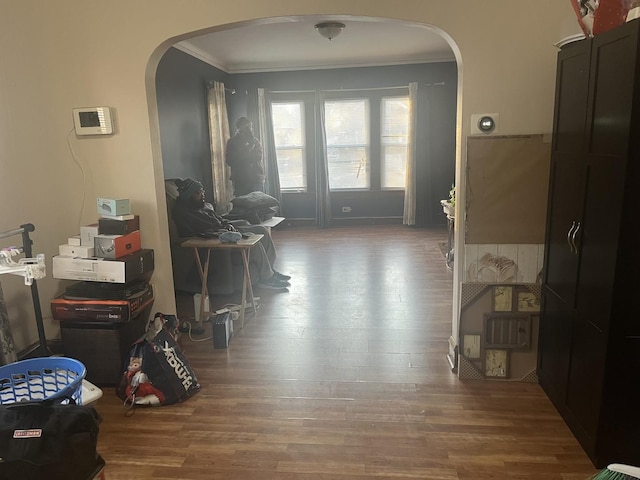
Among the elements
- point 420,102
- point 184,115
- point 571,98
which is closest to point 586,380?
point 571,98

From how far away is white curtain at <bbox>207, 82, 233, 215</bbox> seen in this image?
6.33 meters

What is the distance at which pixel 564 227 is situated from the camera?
7.99 feet

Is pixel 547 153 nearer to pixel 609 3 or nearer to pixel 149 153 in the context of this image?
pixel 609 3

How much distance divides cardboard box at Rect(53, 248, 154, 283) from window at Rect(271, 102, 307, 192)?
518 centimetres

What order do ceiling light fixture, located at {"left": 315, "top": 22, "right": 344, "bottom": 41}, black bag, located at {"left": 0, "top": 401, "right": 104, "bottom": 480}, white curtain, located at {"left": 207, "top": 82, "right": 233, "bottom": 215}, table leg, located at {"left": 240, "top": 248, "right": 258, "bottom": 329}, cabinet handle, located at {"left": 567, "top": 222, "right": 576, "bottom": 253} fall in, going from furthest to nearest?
white curtain, located at {"left": 207, "top": 82, "right": 233, "bottom": 215}, ceiling light fixture, located at {"left": 315, "top": 22, "right": 344, "bottom": 41}, table leg, located at {"left": 240, "top": 248, "right": 258, "bottom": 329}, cabinet handle, located at {"left": 567, "top": 222, "right": 576, "bottom": 253}, black bag, located at {"left": 0, "top": 401, "right": 104, "bottom": 480}

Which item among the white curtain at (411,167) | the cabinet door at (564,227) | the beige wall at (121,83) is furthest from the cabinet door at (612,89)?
the white curtain at (411,167)

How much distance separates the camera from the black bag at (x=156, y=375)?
2.74 metres

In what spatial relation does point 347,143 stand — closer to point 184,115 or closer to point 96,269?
point 184,115

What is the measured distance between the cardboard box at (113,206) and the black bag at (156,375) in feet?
2.53

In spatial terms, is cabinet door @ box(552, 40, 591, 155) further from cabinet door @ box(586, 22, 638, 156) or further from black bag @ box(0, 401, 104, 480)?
black bag @ box(0, 401, 104, 480)

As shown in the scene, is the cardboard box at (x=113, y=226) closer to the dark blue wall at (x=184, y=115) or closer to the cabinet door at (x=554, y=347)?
the dark blue wall at (x=184, y=115)

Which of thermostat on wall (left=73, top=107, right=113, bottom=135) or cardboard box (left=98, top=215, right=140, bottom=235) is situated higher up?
thermostat on wall (left=73, top=107, right=113, bottom=135)

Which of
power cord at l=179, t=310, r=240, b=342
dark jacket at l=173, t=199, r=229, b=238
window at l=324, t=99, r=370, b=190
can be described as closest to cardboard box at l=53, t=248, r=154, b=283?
power cord at l=179, t=310, r=240, b=342

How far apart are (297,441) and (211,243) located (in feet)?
6.12
